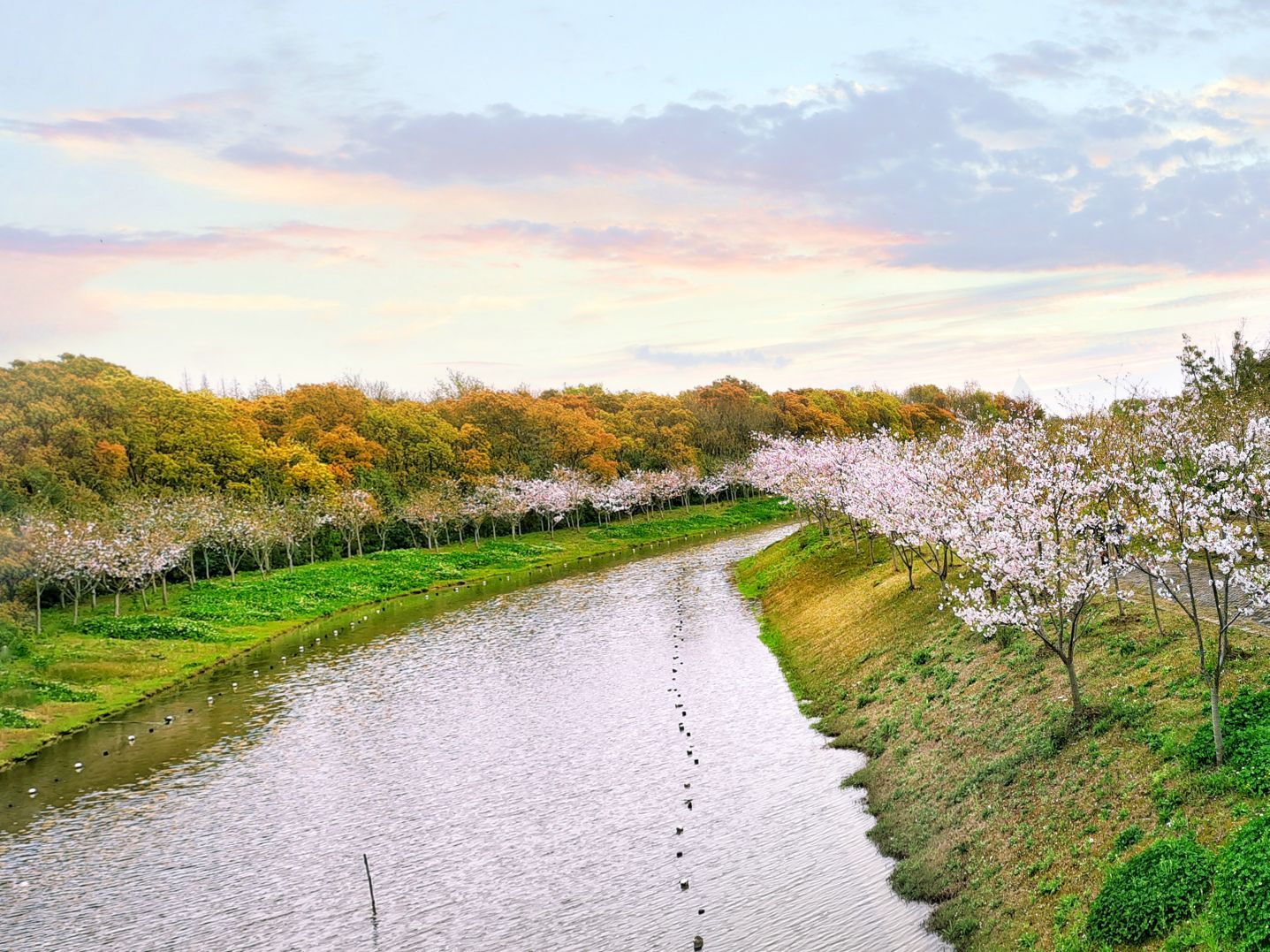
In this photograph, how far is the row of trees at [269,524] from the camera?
210 feet

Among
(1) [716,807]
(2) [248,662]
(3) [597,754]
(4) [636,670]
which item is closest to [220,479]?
(2) [248,662]

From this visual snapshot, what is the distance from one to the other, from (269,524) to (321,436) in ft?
102

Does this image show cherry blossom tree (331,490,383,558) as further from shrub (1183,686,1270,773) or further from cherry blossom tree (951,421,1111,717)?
shrub (1183,686,1270,773)

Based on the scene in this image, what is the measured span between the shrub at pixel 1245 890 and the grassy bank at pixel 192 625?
45.9 meters

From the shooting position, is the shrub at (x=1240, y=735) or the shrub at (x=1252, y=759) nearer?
the shrub at (x=1252, y=759)

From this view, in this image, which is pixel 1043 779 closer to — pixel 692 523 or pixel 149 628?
pixel 149 628

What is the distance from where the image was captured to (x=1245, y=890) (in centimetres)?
1316

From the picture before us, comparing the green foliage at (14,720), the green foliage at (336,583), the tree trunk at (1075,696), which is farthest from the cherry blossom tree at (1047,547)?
the green foliage at (336,583)

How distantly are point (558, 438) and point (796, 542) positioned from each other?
6610 cm

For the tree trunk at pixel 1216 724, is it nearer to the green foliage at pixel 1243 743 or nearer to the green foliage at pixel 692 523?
the green foliage at pixel 1243 743

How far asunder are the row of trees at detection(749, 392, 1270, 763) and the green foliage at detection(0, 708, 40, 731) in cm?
4387

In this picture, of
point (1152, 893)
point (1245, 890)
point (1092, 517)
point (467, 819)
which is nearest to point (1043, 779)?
→ point (1152, 893)

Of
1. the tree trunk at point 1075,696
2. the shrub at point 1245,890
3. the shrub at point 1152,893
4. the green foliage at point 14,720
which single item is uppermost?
the tree trunk at point 1075,696

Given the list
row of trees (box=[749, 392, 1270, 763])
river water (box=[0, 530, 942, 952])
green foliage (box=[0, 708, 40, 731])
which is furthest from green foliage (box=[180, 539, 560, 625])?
row of trees (box=[749, 392, 1270, 763])
